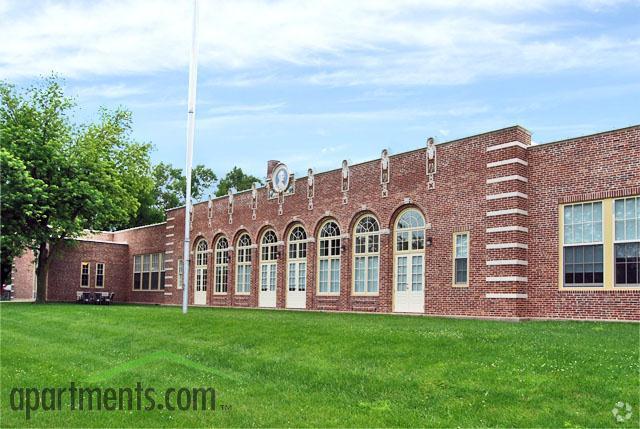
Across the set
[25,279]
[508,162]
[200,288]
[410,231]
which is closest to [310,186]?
[410,231]

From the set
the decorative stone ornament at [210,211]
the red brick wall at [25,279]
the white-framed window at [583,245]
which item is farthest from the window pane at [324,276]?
the red brick wall at [25,279]

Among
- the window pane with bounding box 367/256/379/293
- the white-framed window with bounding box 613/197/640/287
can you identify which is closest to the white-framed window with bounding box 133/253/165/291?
the window pane with bounding box 367/256/379/293

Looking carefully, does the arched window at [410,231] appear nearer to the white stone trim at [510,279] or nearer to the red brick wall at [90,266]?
the white stone trim at [510,279]

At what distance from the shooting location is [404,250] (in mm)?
23688

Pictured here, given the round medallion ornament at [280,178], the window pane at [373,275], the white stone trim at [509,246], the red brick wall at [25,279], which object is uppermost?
the round medallion ornament at [280,178]

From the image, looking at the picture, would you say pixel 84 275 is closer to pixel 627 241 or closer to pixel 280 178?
pixel 280 178

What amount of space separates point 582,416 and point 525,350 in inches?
142

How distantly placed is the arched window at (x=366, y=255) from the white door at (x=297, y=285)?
11.0ft

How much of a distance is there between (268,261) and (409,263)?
9.10 m

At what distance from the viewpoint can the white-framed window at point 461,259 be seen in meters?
21.5

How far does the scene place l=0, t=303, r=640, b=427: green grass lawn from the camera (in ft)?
29.4

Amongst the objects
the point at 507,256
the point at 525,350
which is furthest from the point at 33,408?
the point at 507,256

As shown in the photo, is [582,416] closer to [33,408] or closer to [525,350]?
[525,350]

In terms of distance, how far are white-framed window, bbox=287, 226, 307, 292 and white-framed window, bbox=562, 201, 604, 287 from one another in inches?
472
